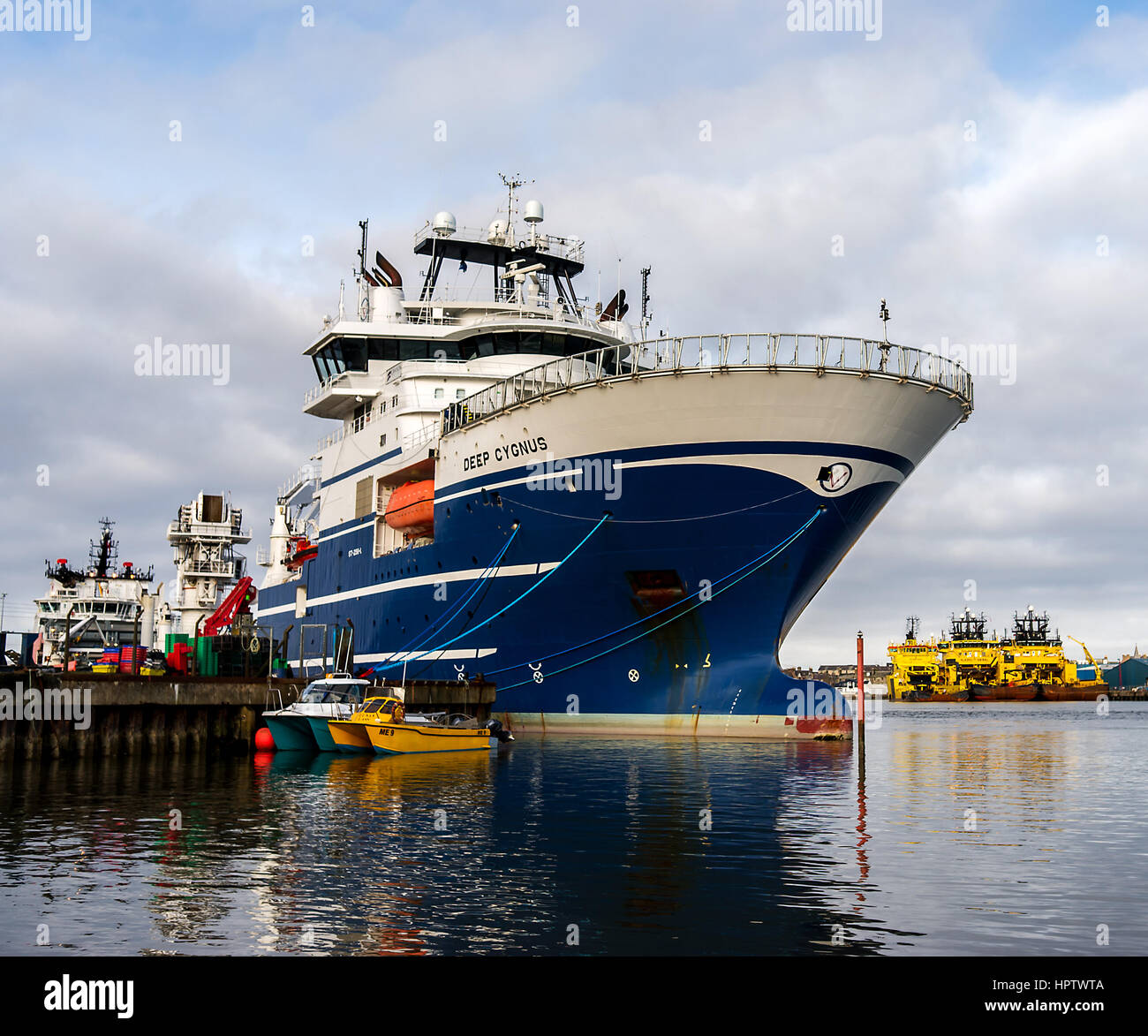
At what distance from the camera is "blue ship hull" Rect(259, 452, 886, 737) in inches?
1297

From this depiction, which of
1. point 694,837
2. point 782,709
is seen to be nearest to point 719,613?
point 782,709

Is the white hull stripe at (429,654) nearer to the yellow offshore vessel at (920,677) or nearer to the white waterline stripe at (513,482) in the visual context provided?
the white waterline stripe at (513,482)

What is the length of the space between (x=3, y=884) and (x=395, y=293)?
38.3 m

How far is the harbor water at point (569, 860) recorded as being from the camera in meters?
11.9

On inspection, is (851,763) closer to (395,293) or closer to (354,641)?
(354,641)

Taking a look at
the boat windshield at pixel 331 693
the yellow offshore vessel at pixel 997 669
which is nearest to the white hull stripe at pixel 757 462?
the boat windshield at pixel 331 693

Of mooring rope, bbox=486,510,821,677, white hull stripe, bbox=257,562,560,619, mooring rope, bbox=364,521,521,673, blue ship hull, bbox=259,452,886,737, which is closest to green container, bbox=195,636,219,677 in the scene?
white hull stripe, bbox=257,562,560,619

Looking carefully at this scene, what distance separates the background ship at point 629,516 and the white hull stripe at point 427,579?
0.30 ft

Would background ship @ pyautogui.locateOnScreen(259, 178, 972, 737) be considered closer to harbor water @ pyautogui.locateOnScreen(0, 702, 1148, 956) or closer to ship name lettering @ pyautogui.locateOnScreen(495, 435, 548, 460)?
ship name lettering @ pyautogui.locateOnScreen(495, 435, 548, 460)

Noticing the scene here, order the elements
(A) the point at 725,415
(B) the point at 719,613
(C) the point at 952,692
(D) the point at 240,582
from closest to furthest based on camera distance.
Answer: (A) the point at 725,415 → (B) the point at 719,613 → (D) the point at 240,582 → (C) the point at 952,692

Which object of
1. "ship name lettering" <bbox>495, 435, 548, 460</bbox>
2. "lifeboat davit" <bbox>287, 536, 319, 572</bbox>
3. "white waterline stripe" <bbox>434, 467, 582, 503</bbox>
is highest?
"ship name lettering" <bbox>495, 435, 548, 460</bbox>

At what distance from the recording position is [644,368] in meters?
33.9
